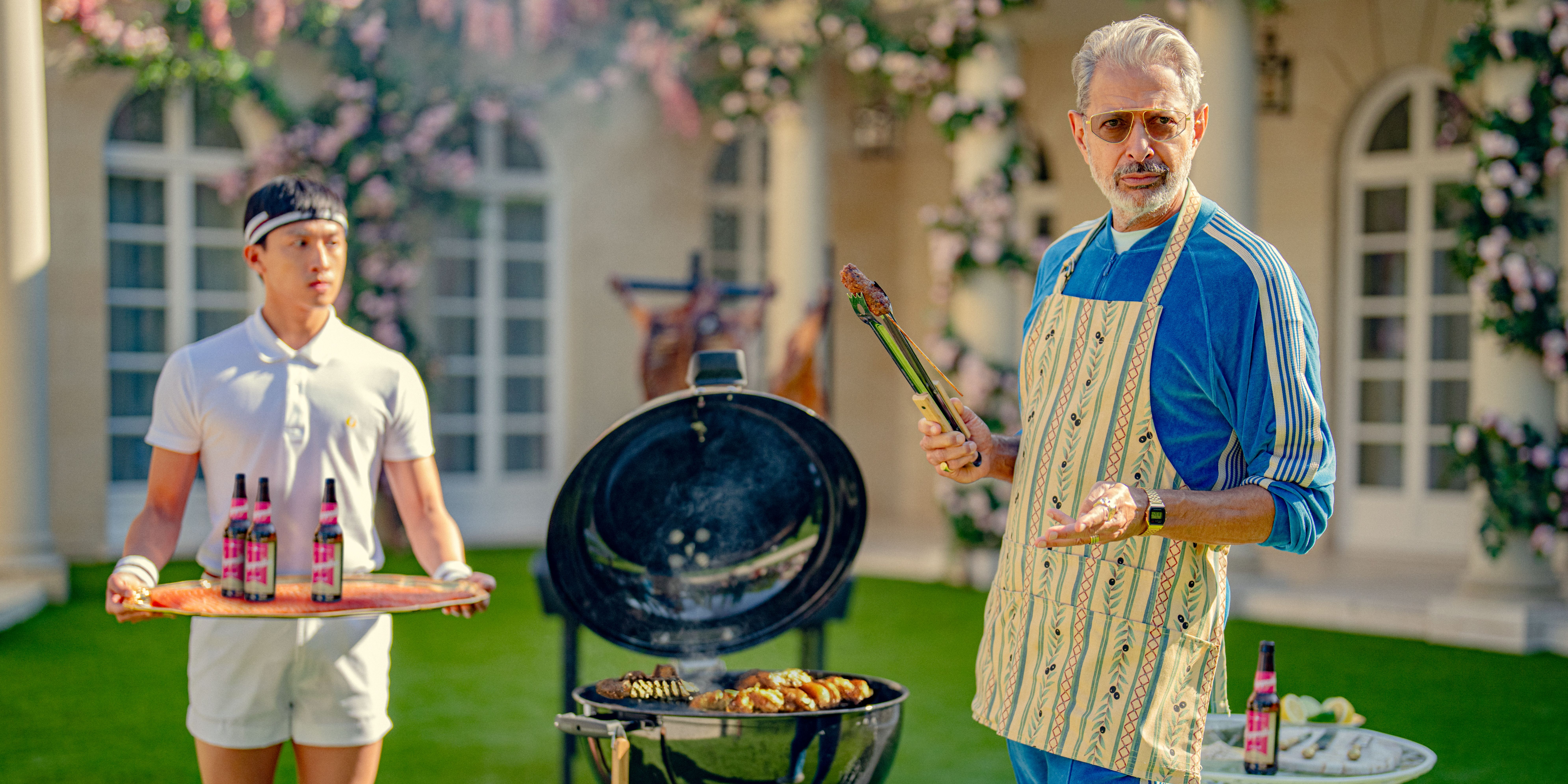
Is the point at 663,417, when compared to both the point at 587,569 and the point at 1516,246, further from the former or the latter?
the point at 1516,246

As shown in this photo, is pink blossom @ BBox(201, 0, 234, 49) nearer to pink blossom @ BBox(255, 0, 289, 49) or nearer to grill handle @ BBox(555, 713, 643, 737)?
pink blossom @ BBox(255, 0, 289, 49)

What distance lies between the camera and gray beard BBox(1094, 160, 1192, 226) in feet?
6.47

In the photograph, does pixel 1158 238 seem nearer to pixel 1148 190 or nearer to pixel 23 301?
pixel 1148 190

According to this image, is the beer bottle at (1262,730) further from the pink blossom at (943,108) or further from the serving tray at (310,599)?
the pink blossom at (943,108)

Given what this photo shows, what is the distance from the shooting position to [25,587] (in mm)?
7559

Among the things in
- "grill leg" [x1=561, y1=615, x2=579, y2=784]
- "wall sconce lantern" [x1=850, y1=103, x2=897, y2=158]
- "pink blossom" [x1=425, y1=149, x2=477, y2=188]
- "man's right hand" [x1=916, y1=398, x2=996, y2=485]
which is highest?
"wall sconce lantern" [x1=850, y1=103, x2=897, y2=158]

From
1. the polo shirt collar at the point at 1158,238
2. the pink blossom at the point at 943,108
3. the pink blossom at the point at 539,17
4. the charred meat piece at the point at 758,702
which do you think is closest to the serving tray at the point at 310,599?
the charred meat piece at the point at 758,702

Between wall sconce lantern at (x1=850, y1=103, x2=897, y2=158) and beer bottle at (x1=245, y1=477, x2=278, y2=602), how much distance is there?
8.83 m

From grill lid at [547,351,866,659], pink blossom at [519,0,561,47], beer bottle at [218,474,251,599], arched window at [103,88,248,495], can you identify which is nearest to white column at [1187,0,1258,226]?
pink blossom at [519,0,561,47]

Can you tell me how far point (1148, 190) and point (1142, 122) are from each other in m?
0.09

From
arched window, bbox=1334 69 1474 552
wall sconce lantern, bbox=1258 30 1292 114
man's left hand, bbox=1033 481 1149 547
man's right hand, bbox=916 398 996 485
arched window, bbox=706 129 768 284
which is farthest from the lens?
arched window, bbox=706 129 768 284

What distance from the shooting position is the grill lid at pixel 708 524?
9.37 feet

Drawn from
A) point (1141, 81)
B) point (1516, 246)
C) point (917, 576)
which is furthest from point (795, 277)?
point (1141, 81)

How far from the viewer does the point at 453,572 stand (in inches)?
115
